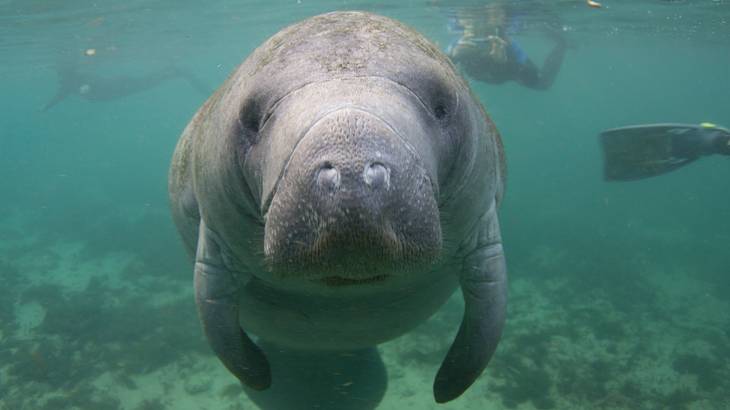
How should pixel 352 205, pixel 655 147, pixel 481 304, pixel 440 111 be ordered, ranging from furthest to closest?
pixel 655 147 → pixel 481 304 → pixel 440 111 → pixel 352 205

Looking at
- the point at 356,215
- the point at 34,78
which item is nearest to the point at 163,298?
the point at 356,215

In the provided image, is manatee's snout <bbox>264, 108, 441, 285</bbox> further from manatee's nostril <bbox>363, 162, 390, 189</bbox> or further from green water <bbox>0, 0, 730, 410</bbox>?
green water <bbox>0, 0, 730, 410</bbox>

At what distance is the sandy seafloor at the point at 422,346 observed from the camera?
6.15 m

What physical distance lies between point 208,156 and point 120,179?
22111 mm

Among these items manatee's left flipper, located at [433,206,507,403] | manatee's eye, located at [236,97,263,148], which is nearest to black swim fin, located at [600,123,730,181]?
manatee's left flipper, located at [433,206,507,403]

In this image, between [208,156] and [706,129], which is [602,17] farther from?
[208,156]

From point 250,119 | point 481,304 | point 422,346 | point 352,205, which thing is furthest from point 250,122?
point 422,346

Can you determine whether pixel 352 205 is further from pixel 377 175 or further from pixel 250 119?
pixel 250 119

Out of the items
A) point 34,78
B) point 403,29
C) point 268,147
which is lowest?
point 34,78

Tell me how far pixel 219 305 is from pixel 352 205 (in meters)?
1.69

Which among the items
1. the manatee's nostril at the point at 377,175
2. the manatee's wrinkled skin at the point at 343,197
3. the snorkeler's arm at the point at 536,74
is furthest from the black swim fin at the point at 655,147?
the manatee's nostril at the point at 377,175

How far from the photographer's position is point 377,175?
1374 mm

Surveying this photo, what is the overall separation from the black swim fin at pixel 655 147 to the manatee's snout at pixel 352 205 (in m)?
8.44

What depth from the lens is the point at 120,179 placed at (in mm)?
22453
